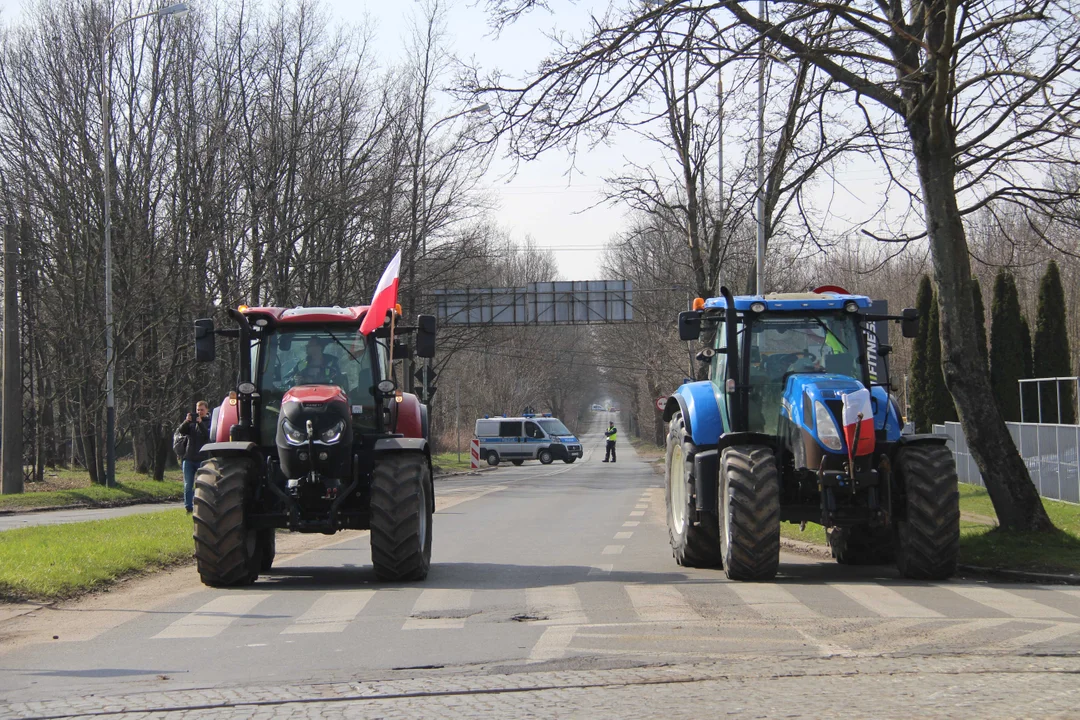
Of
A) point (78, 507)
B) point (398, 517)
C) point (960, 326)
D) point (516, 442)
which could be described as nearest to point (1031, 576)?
point (960, 326)

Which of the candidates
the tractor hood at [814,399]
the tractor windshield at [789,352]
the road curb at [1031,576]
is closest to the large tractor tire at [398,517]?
the tractor windshield at [789,352]

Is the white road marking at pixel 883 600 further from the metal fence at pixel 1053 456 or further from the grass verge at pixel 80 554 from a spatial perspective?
the metal fence at pixel 1053 456

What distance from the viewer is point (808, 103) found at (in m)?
13.1

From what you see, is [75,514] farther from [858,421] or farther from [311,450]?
[858,421]

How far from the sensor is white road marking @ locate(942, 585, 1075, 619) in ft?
29.8

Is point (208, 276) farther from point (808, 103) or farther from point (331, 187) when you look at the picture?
point (808, 103)

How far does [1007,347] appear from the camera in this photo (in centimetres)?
3131

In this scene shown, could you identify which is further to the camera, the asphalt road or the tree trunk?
the tree trunk

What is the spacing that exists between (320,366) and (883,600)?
242 inches

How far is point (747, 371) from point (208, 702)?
7.22 meters

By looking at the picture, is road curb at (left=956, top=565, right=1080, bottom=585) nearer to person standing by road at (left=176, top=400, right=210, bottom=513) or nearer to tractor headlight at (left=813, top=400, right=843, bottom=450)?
tractor headlight at (left=813, top=400, right=843, bottom=450)

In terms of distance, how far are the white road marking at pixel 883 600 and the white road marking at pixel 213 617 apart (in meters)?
4.99

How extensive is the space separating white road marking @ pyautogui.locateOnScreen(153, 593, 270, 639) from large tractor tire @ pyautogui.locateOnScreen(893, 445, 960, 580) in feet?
19.5

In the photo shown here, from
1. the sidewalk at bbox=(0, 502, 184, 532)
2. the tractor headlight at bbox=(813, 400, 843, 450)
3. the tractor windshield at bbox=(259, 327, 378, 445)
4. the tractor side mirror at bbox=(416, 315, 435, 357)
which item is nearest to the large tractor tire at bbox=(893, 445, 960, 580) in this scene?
the tractor headlight at bbox=(813, 400, 843, 450)
